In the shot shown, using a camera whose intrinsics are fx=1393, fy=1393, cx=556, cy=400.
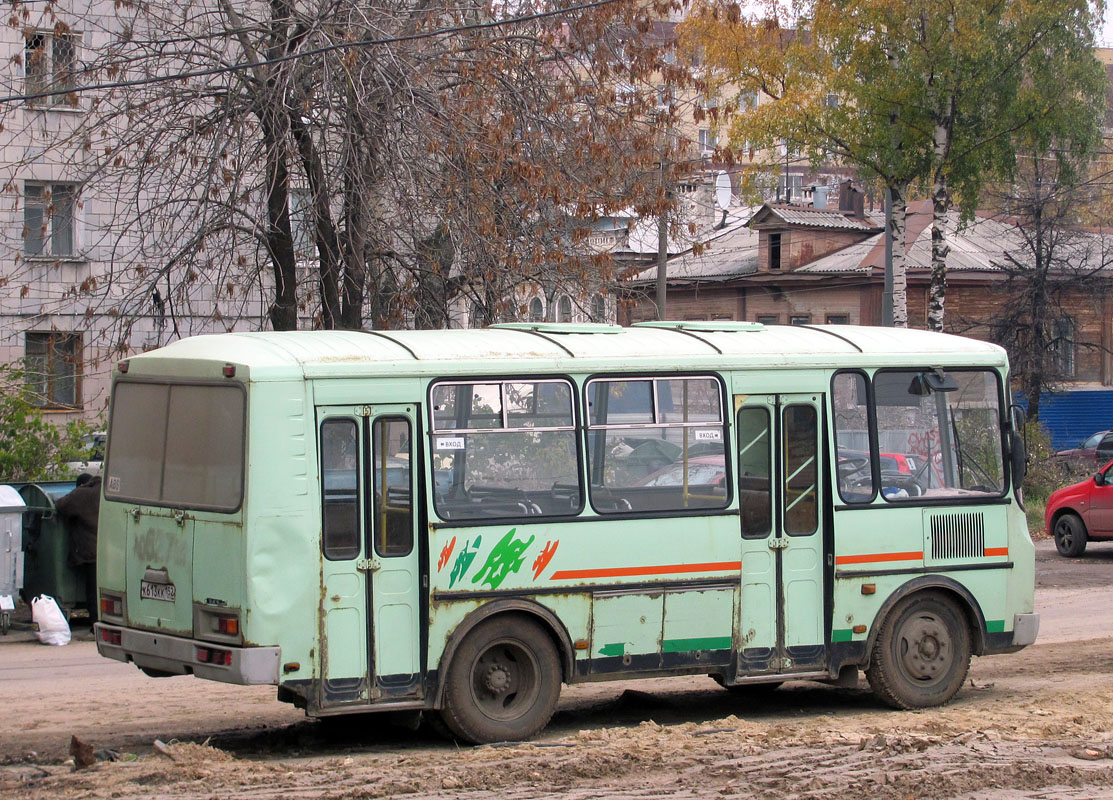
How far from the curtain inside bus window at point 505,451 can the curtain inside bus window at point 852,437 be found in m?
2.02

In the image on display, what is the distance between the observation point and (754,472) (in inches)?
374

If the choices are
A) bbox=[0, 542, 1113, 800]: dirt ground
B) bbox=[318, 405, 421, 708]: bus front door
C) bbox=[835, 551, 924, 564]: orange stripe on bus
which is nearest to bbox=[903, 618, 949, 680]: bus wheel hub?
bbox=[0, 542, 1113, 800]: dirt ground

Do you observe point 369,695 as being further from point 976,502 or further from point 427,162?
point 427,162

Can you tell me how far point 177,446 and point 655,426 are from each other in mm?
3036

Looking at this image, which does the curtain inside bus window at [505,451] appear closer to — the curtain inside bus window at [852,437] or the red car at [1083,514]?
the curtain inside bus window at [852,437]

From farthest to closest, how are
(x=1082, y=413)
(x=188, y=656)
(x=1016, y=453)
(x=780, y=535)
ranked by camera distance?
(x=1082, y=413), (x=1016, y=453), (x=780, y=535), (x=188, y=656)

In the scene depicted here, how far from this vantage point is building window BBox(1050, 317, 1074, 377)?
129 feet

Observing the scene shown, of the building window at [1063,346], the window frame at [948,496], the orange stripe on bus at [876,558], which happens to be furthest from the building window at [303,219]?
the building window at [1063,346]

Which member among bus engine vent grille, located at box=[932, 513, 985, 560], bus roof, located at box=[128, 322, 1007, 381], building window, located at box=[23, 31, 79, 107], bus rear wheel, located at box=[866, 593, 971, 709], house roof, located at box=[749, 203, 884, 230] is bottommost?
bus rear wheel, located at box=[866, 593, 971, 709]

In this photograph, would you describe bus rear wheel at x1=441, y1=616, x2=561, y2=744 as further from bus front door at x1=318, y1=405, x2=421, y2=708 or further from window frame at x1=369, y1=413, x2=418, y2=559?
window frame at x1=369, y1=413, x2=418, y2=559

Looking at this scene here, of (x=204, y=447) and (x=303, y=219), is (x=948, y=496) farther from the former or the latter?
(x=303, y=219)

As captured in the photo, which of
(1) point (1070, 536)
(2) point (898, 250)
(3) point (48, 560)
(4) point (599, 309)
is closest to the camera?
(3) point (48, 560)

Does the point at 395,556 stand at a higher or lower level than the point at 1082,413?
lower

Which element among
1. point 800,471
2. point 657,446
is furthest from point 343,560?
point 800,471
